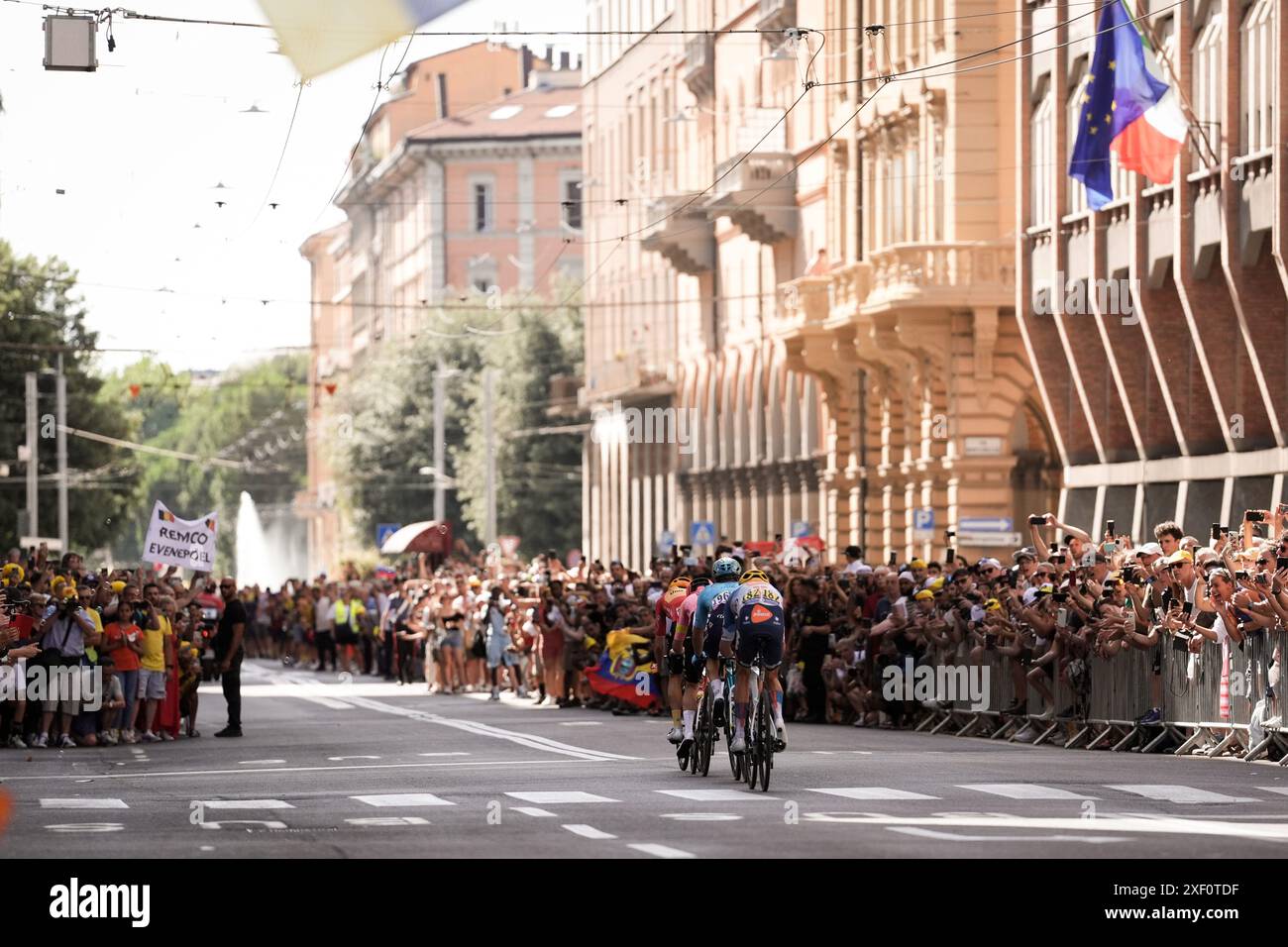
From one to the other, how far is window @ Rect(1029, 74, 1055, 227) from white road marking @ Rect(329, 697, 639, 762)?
13.4 m

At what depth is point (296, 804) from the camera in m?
21.5

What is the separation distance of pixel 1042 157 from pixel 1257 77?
9866 mm

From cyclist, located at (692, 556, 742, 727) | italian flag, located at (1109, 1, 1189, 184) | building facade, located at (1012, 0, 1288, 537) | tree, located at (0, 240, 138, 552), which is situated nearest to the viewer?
cyclist, located at (692, 556, 742, 727)

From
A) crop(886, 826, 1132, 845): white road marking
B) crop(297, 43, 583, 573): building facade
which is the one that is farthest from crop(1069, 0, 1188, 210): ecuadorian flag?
crop(297, 43, 583, 573): building facade

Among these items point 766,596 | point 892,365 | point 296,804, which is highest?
point 892,365

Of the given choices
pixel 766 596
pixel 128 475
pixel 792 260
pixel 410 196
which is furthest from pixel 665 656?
pixel 410 196

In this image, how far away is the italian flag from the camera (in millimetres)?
39250

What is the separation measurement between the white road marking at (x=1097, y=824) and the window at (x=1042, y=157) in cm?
3029

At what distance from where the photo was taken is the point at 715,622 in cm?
2345

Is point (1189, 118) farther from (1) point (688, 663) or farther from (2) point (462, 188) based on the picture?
(2) point (462, 188)

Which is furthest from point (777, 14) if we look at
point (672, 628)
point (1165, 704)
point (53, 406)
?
point (1165, 704)

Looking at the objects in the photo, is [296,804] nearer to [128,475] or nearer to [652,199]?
[652,199]

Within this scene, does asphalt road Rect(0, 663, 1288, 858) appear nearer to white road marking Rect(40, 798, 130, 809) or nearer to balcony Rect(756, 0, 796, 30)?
white road marking Rect(40, 798, 130, 809)
